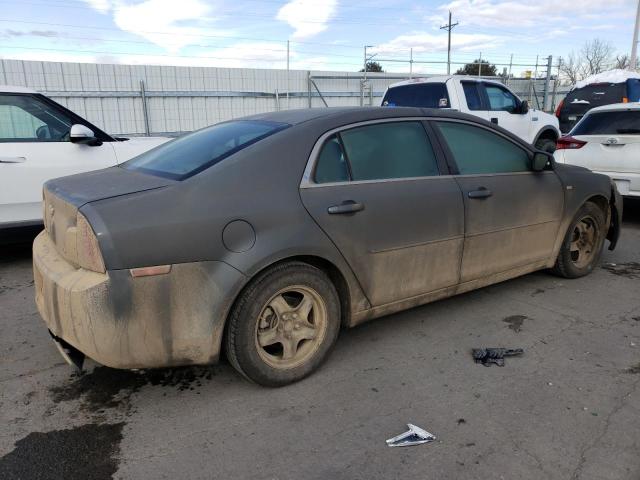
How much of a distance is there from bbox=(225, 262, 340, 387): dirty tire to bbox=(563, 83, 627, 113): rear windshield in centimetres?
1151

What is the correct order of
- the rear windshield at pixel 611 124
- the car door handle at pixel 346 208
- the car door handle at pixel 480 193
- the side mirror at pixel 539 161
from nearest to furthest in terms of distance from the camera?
1. the car door handle at pixel 346 208
2. the car door handle at pixel 480 193
3. the side mirror at pixel 539 161
4. the rear windshield at pixel 611 124

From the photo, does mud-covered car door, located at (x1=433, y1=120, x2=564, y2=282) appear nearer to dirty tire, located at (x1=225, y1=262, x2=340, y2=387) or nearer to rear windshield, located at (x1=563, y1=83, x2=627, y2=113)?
dirty tire, located at (x1=225, y1=262, x2=340, y2=387)

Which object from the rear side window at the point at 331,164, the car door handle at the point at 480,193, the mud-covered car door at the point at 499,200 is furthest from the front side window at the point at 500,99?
the rear side window at the point at 331,164

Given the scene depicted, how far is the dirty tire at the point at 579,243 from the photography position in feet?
15.4

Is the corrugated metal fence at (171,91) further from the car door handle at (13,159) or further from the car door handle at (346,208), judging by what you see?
the car door handle at (346,208)

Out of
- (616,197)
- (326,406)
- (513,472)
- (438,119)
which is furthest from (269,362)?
(616,197)

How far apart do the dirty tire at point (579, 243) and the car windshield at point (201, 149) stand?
9.60 ft

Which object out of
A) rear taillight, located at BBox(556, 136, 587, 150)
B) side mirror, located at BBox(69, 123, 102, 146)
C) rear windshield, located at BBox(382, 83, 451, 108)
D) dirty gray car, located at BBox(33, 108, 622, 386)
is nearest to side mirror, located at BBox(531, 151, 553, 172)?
dirty gray car, located at BBox(33, 108, 622, 386)

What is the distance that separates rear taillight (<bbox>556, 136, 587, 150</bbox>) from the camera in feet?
23.1

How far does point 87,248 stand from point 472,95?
857cm

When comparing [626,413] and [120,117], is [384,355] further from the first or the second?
[120,117]

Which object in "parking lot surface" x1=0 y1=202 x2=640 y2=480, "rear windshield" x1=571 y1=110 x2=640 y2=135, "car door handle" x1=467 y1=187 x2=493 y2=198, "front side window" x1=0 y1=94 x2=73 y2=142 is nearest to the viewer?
"parking lot surface" x1=0 y1=202 x2=640 y2=480

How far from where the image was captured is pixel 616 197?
5047mm

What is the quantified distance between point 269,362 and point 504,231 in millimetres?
2108
